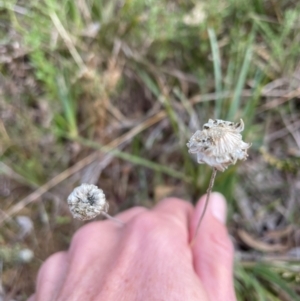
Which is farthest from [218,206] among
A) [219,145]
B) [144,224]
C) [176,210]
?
[219,145]

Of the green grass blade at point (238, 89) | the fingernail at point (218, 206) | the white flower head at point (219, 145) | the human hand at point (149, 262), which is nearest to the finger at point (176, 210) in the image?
the human hand at point (149, 262)

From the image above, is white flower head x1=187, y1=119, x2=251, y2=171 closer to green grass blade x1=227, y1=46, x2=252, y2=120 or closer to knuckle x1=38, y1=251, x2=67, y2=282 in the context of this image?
green grass blade x1=227, y1=46, x2=252, y2=120

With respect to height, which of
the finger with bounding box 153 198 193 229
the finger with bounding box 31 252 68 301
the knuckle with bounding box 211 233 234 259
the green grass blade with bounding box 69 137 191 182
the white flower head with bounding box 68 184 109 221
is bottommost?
the finger with bounding box 31 252 68 301

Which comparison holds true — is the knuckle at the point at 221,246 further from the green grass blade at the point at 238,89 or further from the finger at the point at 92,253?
the green grass blade at the point at 238,89

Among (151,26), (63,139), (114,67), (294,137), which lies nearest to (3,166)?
(63,139)

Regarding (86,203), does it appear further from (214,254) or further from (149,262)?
(214,254)

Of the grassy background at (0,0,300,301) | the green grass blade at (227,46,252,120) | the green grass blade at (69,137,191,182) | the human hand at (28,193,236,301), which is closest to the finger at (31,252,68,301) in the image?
the human hand at (28,193,236,301)
